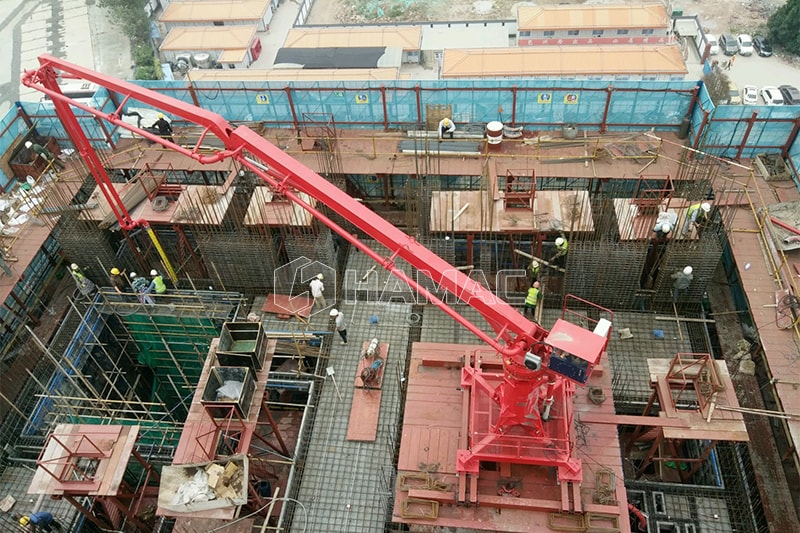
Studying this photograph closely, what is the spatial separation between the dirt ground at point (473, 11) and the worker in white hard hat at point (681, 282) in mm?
46954

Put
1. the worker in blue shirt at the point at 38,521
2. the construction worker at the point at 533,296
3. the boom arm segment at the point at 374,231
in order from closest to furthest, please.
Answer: the boom arm segment at the point at 374,231 < the worker in blue shirt at the point at 38,521 < the construction worker at the point at 533,296

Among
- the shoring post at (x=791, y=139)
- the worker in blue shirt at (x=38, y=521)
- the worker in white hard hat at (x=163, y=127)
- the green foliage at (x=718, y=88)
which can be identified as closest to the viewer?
the worker in blue shirt at (x=38, y=521)

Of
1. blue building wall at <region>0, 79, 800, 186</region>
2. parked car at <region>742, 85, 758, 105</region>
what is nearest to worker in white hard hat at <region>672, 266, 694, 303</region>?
blue building wall at <region>0, 79, 800, 186</region>

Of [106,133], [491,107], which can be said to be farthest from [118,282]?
[491,107]

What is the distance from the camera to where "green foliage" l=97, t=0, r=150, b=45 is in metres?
58.5

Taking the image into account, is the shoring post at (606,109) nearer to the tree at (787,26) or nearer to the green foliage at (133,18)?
the tree at (787,26)

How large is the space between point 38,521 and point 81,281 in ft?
31.4

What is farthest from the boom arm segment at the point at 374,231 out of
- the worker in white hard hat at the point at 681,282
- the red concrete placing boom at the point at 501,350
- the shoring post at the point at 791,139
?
the shoring post at the point at 791,139

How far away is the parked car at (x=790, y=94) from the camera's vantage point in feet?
151

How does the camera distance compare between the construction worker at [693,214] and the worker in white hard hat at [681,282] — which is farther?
the construction worker at [693,214]

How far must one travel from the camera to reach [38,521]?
1769 centimetres

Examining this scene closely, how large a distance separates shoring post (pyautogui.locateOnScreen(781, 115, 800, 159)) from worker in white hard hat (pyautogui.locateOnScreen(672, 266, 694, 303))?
940 centimetres

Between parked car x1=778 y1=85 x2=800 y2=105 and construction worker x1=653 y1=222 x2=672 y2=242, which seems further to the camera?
parked car x1=778 y1=85 x2=800 y2=105

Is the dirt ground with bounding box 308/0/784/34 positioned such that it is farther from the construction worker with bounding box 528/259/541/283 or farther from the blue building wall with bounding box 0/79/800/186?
the construction worker with bounding box 528/259/541/283
